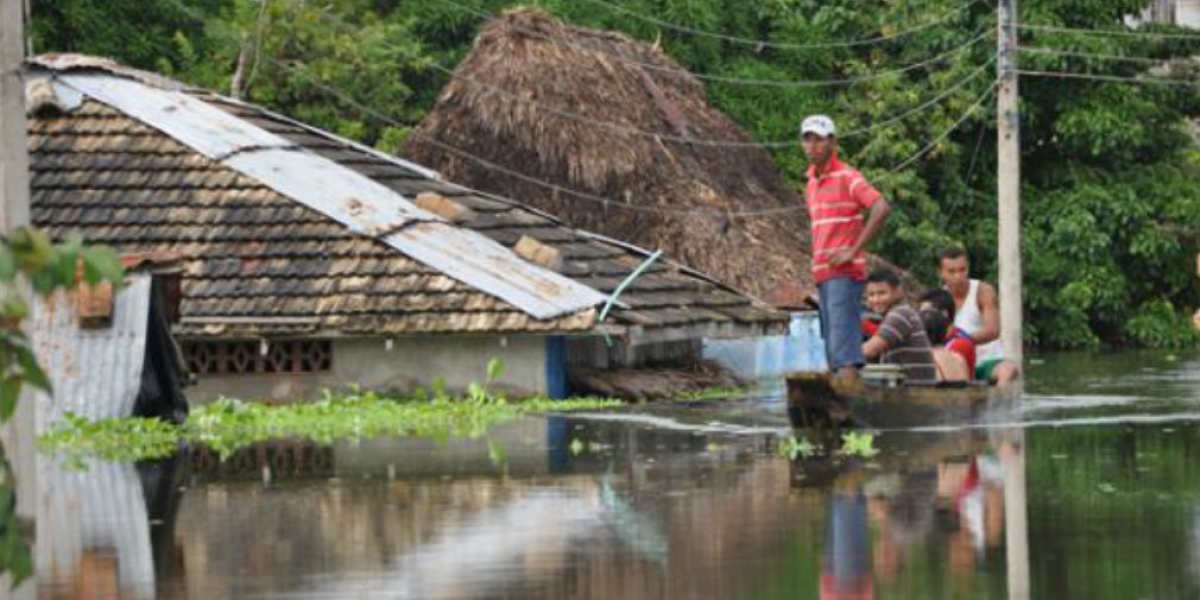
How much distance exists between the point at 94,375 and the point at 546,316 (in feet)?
16.8

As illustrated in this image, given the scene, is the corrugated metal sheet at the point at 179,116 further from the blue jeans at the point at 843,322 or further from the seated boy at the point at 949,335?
the blue jeans at the point at 843,322

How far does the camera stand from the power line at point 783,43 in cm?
4200

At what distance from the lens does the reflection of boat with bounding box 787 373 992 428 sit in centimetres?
1938

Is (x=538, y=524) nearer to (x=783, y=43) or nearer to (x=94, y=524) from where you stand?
(x=94, y=524)

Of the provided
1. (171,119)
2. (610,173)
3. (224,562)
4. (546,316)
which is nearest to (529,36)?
(610,173)

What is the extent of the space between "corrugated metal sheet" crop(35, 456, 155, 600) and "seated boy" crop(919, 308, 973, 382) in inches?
252

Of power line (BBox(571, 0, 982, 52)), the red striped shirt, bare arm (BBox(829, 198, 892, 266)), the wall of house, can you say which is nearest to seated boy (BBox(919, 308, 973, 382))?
the red striped shirt

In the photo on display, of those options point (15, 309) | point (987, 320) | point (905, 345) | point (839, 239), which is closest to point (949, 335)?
point (987, 320)

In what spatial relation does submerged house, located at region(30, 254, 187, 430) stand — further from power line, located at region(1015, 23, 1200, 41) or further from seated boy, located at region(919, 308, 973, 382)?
power line, located at region(1015, 23, 1200, 41)

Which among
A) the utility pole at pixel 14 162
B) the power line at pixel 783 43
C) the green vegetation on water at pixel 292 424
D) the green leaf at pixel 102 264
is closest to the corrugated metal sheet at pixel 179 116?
the green vegetation on water at pixel 292 424

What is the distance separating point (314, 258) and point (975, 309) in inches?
317

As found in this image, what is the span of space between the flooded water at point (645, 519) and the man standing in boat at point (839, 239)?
2.73 feet

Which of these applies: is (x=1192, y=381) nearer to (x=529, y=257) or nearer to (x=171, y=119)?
(x=529, y=257)

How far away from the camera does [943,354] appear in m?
21.2
